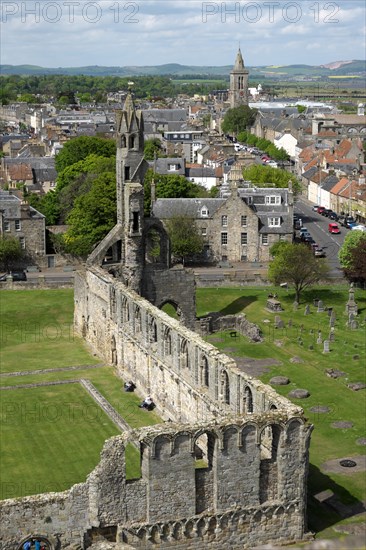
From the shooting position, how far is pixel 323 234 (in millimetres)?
Result: 98500

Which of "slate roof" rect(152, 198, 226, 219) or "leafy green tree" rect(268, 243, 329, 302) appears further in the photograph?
"slate roof" rect(152, 198, 226, 219)

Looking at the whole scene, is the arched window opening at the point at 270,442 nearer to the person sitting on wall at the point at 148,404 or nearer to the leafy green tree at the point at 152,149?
the person sitting on wall at the point at 148,404

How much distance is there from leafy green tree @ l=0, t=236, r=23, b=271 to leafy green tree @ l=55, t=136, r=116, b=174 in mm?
30774

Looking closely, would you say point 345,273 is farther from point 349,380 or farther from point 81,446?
point 81,446

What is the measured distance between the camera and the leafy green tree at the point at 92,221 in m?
82.4

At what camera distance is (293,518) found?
33031 millimetres

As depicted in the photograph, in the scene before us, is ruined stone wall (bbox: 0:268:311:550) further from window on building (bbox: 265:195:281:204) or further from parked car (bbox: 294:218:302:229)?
parked car (bbox: 294:218:302:229)

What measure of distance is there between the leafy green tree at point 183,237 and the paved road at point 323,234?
1252cm

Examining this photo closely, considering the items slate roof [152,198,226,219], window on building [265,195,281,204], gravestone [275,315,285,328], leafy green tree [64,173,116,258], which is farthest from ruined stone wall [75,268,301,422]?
window on building [265,195,281,204]

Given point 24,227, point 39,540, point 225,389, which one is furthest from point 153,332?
point 24,227

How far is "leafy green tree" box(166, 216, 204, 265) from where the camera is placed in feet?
267

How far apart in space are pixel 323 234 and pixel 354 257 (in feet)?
87.7

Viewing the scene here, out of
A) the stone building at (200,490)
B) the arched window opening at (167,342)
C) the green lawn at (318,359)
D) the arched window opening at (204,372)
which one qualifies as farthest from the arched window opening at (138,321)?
the stone building at (200,490)

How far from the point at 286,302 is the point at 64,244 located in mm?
25600
